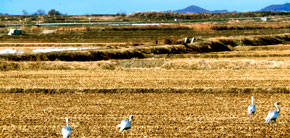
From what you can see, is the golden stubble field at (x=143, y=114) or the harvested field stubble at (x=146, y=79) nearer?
the golden stubble field at (x=143, y=114)

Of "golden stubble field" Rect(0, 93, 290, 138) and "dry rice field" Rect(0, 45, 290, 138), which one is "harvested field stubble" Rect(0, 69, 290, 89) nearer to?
"dry rice field" Rect(0, 45, 290, 138)

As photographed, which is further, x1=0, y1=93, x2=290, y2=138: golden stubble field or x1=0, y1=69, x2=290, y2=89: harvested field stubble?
x1=0, y1=69, x2=290, y2=89: harvested field stubble

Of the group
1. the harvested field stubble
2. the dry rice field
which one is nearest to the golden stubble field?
the dry rice field

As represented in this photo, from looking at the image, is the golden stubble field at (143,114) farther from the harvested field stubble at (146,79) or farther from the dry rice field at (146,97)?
the harvested field stubble at (146,79)

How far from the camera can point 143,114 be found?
A: 1722cm

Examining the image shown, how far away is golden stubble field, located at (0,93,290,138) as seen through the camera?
14664 mm

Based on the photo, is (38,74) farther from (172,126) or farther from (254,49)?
(254,49)

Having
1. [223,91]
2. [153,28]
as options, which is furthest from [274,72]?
[153,28]

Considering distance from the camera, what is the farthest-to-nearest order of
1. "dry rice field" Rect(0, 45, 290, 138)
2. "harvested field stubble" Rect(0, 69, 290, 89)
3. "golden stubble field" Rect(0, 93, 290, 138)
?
"harvested field stubble" Rect(0, 69, 290, 89) → "dry rice field" Rect(0, 45, 290, 138) → "golden stubble field" Rect(0, 93, 290, 138)

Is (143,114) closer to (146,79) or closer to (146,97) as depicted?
(146,97)

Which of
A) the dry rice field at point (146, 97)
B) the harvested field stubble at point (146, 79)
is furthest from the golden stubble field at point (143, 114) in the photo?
the harvested field stubble at point (146, 79)

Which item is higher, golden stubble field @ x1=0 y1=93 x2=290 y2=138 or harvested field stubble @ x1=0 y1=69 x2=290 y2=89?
harvested field stubble @ x1=0 y1=69 x2=290 y2=89

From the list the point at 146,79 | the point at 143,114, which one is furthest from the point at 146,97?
the point at 146,79

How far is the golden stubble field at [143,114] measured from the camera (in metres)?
14.7
